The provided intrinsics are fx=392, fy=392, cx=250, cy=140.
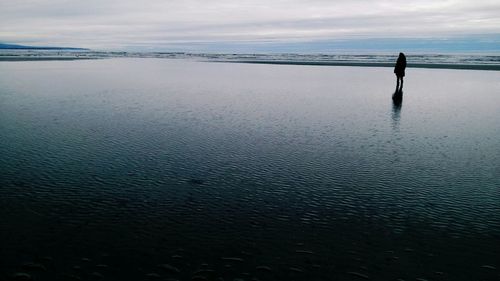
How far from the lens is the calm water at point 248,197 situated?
6.20 m

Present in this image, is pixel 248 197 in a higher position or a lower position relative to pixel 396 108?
lower

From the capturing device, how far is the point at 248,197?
28.8 ft

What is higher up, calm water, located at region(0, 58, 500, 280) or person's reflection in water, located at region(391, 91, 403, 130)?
person's reflection in water, located at region(391, 91, 403, 130)

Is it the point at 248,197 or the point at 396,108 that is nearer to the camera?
the point at 248,197

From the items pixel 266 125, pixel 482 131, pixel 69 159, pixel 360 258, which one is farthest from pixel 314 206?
pixel 482 131

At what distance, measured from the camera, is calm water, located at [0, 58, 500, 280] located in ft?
20.3

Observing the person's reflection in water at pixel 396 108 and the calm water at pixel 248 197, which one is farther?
the person's reflection in water at pixel 396 108

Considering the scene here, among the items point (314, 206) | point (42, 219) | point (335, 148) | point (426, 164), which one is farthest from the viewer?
point (335, 148)

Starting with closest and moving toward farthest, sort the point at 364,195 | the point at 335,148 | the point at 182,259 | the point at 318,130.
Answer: the point at 182,259 → the point at 364,195 → the point at 335,148 → the point at 318,130

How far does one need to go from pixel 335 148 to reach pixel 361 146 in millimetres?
1009

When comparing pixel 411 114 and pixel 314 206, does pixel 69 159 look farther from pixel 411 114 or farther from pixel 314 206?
pixel 411 114

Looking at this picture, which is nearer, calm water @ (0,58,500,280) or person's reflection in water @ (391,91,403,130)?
calm water @ (0,58,500,280)

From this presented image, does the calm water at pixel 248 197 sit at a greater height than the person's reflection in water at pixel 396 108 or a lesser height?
lesser

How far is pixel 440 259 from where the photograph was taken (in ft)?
20.9
